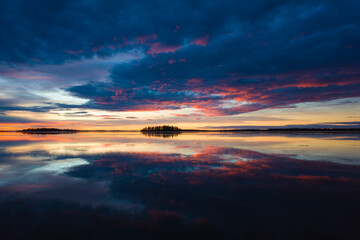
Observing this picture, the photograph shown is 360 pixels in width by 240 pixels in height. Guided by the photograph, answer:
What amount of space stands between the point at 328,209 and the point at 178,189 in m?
4.71

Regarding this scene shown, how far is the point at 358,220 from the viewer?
4918 mm

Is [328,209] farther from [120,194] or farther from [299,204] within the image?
[120,194]

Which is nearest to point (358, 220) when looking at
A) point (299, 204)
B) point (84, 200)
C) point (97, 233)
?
point (299, 204)

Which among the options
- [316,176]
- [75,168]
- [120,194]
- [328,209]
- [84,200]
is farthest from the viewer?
[75,168]

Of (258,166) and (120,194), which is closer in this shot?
(120,194)

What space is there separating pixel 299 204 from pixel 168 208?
4.04 m

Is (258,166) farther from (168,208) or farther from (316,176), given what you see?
(168,208)

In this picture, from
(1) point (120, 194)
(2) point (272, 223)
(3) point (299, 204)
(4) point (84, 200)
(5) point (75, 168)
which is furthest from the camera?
(5) point (75, 168)

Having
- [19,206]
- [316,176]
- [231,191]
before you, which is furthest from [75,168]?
[316,176]

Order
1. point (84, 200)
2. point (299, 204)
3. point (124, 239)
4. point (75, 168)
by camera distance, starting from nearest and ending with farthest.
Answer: point (124, 239) → point (299, 204) → point (84, 200) → point (75, 168)

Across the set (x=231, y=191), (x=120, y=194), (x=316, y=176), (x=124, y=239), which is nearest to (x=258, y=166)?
(x=316, y=176)

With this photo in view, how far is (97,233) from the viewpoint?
14.7 feet

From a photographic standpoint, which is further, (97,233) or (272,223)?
(272,223)

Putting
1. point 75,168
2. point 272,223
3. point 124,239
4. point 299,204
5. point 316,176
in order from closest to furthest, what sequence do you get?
point 124,239 < point 272,223 < point 299,204 < point 316,176 < point 75,168
